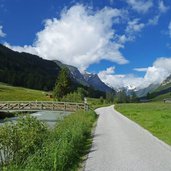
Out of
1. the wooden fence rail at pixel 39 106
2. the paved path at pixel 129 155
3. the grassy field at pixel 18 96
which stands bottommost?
the paved path at pixel 129 155

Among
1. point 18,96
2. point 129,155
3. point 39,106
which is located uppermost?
point 18,96

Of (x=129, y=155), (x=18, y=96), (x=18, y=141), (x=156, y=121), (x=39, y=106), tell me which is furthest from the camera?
(x=18, y=96)

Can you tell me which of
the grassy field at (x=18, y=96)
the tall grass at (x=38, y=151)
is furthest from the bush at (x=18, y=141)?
the grassy field at (x=18, y=96)

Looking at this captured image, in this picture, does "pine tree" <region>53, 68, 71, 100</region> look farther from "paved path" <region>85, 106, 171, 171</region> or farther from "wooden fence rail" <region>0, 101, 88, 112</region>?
"paved path" <region>85, 106, 171, 171</region>

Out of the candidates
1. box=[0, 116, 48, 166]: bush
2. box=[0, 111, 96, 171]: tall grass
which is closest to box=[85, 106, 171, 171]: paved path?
box=[0, 111, 96, 171]: tall grass

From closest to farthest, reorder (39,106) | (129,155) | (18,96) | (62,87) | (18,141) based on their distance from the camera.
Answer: (18,141) < (129,155) < (39,106) < (62,87) < (18,96)

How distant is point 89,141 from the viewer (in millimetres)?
20828

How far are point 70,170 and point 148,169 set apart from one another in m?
2.64

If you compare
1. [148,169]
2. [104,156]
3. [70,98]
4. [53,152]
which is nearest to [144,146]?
[104,156]

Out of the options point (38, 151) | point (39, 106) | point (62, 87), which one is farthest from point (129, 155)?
point (62, 87)

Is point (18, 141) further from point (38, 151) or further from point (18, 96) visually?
point (18, 96)

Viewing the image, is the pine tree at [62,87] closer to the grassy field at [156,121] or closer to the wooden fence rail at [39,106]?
the wooden fence rail at [39,106]

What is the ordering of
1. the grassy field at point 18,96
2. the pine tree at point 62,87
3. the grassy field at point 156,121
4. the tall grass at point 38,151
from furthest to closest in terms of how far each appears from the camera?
the grassy field at point 18,96, the pine tree at point 62,87, the grassy field at point 156,121, the tall grass at point 38,151

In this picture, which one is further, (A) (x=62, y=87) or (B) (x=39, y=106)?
(A) (x=62, y=87)
